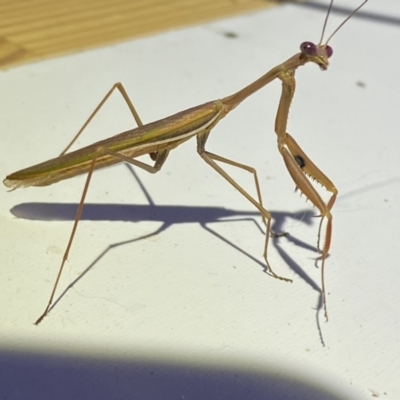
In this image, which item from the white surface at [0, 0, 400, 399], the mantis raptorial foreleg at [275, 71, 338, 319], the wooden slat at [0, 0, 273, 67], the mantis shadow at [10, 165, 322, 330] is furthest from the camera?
the wooden slat at [0, 0, 273, 67]

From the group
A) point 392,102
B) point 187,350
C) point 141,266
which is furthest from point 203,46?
point 187,350

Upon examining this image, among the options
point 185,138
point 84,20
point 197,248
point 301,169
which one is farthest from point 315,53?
point 84,20

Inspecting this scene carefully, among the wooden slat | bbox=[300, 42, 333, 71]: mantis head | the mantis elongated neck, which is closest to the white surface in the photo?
the wooden slat

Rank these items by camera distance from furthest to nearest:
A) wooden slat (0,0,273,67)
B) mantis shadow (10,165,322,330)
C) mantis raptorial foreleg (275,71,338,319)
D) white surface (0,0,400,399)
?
wooden slat (0,0,273,67) → mantis shadow (10,165,322,330) → mantis raptorial foreleg (275,71,338,319) → white surface (0,0,400,399)

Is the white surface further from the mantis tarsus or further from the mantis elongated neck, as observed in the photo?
the mantis elongated neck

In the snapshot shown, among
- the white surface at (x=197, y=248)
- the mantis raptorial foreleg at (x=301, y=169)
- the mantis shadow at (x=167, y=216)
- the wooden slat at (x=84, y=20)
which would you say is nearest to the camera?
the white surface at (x=197, y=248)

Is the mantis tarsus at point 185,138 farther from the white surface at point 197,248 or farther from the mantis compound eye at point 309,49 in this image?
the white surface at point 197,248

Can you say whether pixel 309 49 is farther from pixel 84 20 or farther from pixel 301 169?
pixel 84 20

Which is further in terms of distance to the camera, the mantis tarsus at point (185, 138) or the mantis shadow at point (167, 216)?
the mantis shadow at point (167, 216)

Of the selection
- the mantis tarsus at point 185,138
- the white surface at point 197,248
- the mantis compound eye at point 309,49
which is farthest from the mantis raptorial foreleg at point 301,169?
the white surface at point 197,248
